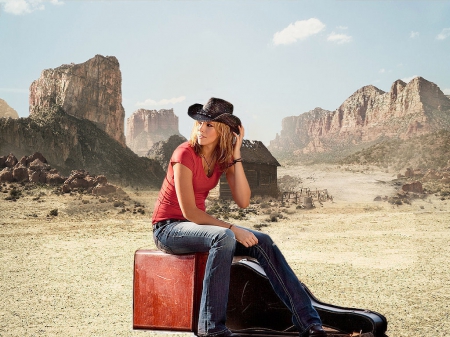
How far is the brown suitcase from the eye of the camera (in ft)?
8.93

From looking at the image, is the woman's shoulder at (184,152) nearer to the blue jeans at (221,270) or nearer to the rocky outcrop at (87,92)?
the blue jeans at (221,270)

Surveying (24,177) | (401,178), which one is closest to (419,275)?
(24,177)

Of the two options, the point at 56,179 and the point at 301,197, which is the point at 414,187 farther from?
the point at 56,179

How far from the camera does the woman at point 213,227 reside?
2564 millimetres

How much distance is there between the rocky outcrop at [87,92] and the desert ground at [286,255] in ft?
150

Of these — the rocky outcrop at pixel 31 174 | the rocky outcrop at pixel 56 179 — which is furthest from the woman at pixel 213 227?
the rocky outcrop at pixel 31 174

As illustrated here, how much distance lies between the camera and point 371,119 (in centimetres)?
10188

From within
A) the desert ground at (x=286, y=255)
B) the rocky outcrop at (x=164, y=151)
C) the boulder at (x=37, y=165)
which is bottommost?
the desert ground at (x=286, y=255)

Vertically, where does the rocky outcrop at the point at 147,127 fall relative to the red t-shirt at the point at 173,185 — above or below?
above

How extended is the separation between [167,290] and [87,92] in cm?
6907

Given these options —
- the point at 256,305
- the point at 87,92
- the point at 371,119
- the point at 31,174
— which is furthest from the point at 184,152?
the point at 371,119

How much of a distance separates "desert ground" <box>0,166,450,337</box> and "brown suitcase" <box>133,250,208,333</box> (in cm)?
195

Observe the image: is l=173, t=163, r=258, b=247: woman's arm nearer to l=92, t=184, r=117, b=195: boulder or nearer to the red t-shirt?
the red t-shirt

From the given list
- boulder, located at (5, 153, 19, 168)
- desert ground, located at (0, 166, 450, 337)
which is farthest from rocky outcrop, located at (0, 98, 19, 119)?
desert ground, located at (0, 166, 450, 337)
